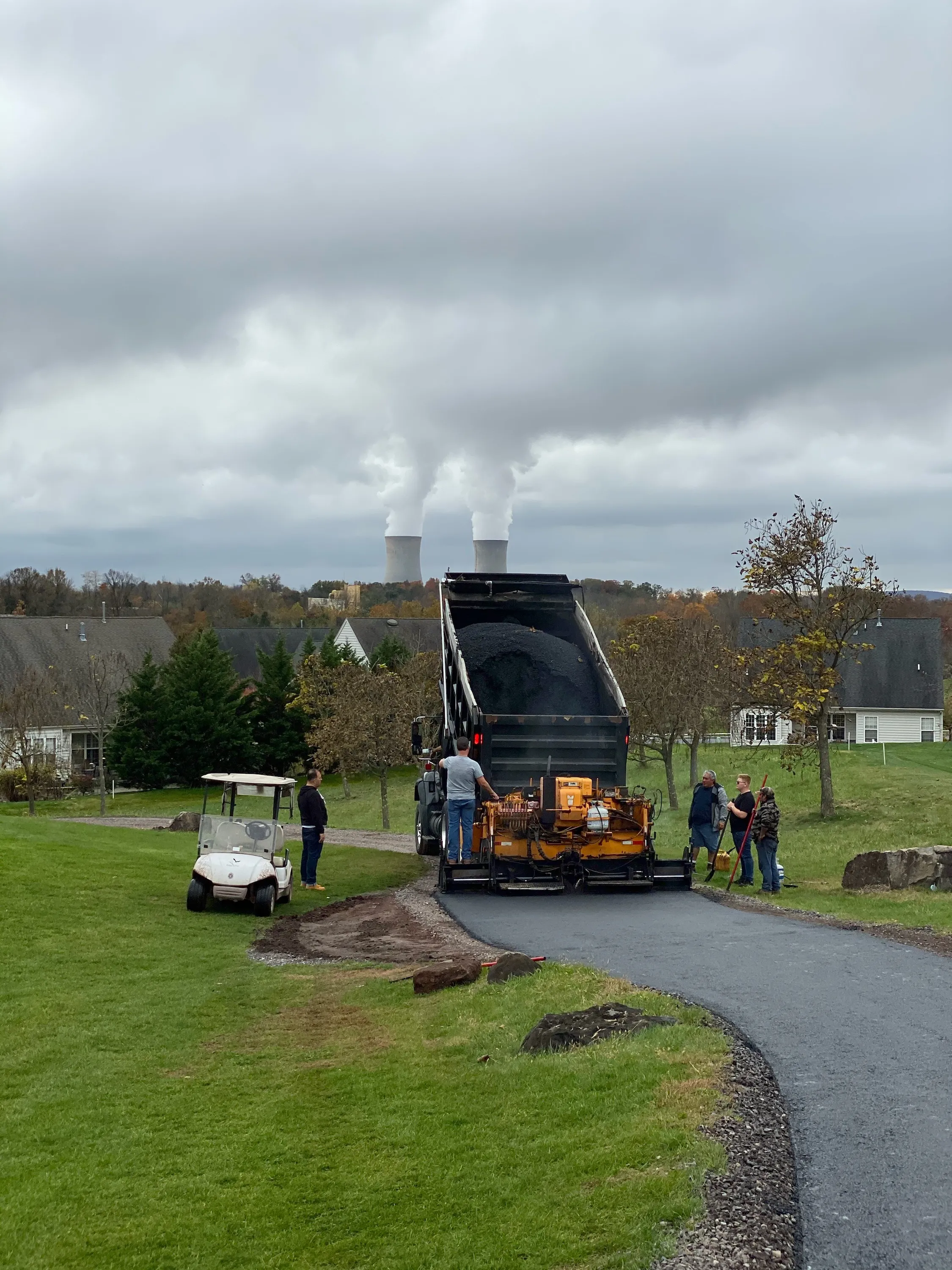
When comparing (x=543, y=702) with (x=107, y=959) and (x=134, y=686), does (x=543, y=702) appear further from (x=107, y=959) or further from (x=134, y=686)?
(x=134, y=686)

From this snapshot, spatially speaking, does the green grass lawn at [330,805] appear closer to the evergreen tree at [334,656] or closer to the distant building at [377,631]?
the evergreen tree at [334,656]

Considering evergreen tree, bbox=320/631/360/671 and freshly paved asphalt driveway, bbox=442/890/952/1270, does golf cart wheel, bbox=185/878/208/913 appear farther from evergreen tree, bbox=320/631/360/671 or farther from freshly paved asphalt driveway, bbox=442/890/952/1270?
evergreen tree, bbox=320/631/360/671

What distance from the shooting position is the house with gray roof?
210ft

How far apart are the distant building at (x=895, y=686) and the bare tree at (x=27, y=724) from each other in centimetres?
3463

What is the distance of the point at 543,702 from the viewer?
21203mm

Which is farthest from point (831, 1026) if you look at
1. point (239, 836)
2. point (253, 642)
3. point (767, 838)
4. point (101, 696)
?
point (253, 642)

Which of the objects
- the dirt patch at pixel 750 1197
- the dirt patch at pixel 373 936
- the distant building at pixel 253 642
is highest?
the distant building at pixel 253 642

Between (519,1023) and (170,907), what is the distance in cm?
1023

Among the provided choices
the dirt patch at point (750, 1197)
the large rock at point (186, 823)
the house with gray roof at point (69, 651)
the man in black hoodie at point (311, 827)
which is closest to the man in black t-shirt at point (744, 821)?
the man in black hoodie at point (311, 827)

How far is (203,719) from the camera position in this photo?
60906 millimetres

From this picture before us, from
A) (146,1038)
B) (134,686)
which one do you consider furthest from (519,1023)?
(134,686)

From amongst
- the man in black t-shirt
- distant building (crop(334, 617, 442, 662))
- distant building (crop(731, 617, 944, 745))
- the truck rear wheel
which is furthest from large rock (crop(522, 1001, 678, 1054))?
distant building (crop(334, 617, 442, 662))

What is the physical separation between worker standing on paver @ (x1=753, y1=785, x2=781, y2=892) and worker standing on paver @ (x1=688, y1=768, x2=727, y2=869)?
4.24 ft

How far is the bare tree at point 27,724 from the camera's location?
51188 millimetres
